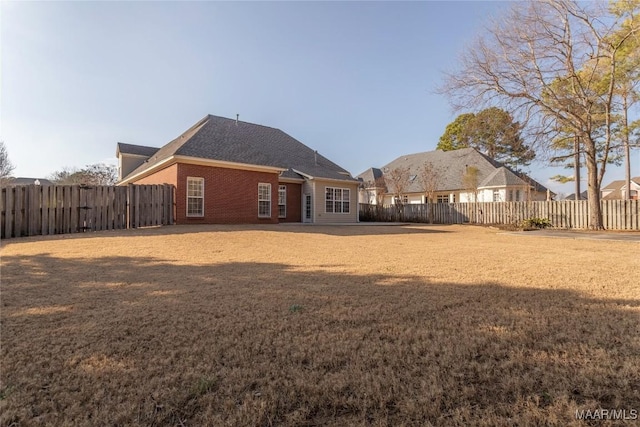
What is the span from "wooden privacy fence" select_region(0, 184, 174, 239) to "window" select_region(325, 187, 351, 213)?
975cm

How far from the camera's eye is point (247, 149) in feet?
58.1

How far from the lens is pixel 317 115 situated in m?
21.1

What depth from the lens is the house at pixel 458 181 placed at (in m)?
26.3

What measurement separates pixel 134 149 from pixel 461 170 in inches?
1096

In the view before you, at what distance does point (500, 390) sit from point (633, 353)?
1313mm

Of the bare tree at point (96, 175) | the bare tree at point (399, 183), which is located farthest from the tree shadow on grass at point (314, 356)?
the bare tree at point (96, 175)

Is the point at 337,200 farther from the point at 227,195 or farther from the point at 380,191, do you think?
the point at 227,195

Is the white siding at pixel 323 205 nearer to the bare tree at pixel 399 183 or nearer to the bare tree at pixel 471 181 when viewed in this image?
the bare tree at pixel 399 183

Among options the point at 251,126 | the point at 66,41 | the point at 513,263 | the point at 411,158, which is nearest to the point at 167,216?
the point at 66,41

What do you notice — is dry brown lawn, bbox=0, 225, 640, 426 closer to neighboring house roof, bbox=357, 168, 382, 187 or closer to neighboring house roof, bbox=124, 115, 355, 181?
neighboring house roof, bbox=124, 115, 355, 181

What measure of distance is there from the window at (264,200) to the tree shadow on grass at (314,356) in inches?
492

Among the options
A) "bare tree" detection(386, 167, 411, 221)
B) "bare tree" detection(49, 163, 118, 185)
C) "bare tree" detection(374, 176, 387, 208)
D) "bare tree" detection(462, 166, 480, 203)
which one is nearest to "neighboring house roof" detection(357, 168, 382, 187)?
"bare tree" detection(374, 176, 387, 208)

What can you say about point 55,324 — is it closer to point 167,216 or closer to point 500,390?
point 500,390

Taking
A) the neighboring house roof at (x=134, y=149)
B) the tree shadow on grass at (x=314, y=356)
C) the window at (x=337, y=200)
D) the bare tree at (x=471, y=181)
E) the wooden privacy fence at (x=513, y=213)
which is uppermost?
the neighboring house roof at (x=134, y=149)
